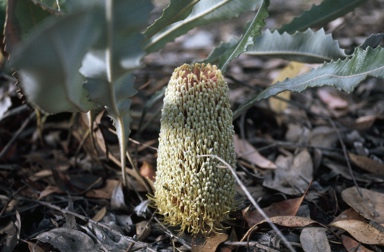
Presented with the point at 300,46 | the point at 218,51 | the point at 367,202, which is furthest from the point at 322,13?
the point at 367,202

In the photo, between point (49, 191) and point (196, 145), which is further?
point (49, 191)

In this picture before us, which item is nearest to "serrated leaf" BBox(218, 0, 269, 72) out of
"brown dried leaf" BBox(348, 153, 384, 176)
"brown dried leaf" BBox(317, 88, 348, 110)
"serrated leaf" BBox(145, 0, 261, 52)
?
"serrated leaf" BBox(145, 0, 261, 52)

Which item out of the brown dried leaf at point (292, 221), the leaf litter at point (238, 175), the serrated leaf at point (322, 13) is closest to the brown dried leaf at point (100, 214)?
the leaf litter at point (238, 175)

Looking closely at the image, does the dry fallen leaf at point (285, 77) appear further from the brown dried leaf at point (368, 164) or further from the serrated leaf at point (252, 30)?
the serrated leaf at point (252, 30)

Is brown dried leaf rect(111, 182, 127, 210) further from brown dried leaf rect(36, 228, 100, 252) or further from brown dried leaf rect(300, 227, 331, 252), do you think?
brown dried leaf rect(300, 227, 331, 252)

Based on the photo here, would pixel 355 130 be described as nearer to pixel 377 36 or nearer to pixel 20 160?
pixel 377 36

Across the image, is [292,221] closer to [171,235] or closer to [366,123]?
[171,235]
